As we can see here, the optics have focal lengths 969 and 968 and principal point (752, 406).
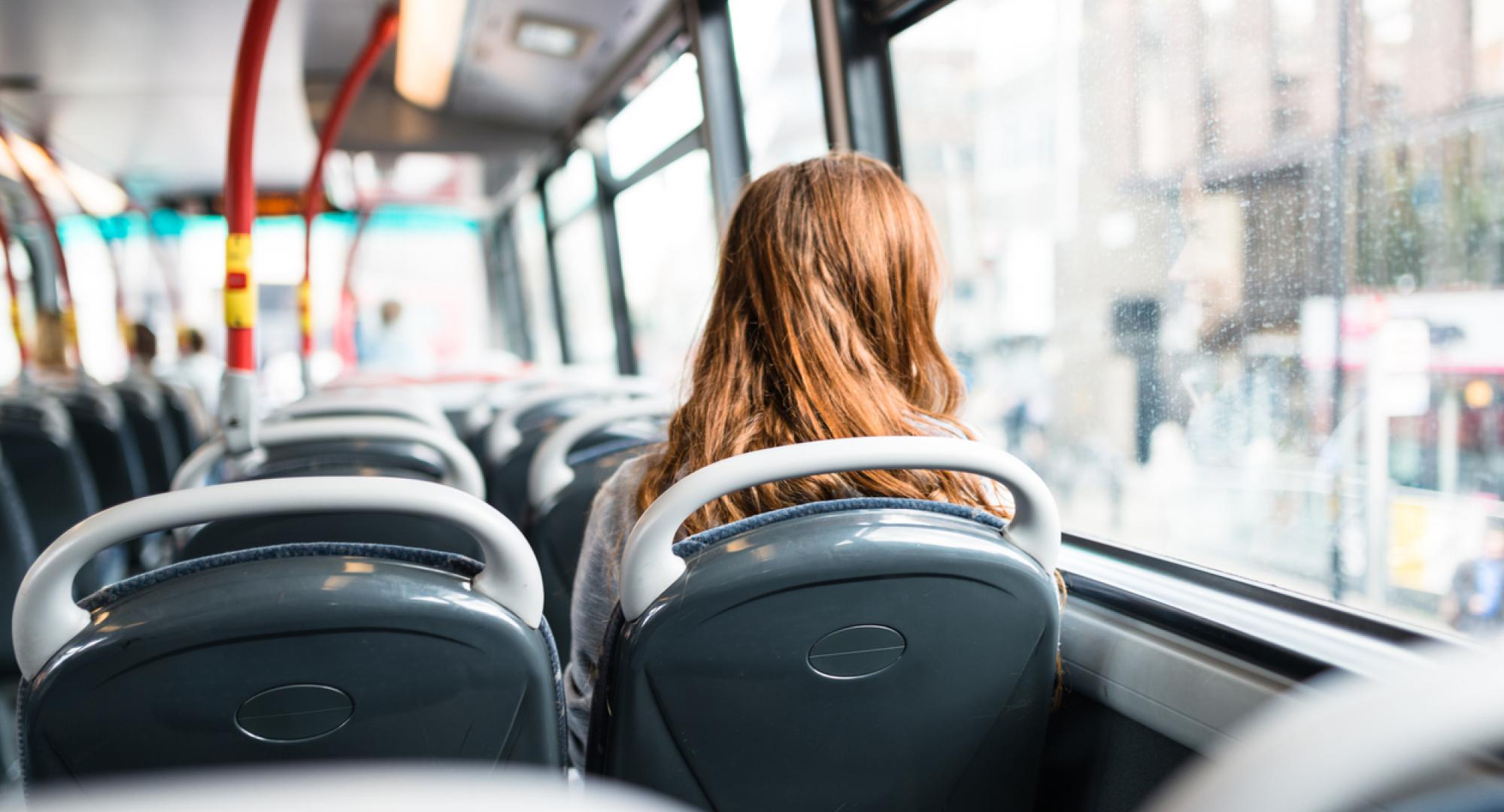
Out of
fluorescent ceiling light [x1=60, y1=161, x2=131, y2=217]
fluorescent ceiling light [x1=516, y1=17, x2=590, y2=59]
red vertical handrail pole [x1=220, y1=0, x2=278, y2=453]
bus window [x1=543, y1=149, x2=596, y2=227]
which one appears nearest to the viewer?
red vertical handrail pole [x1=220, y1=0, x2=278, y2=453]

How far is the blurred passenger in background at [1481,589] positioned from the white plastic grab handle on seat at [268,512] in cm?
110

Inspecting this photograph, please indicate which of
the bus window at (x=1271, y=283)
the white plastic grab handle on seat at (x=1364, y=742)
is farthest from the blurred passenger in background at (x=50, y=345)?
the white plastic grab handle on seat at (x=1364, y=742)

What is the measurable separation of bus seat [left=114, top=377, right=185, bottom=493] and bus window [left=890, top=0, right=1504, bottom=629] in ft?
11.9

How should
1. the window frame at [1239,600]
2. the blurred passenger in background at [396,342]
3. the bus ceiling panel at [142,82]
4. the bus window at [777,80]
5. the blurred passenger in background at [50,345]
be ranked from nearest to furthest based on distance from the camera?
the window frame at [1239,600], the bus window at [777,80], the bus ceiling panel at [142,82], the blurred passenger in background at [50,345], the blurred passenger in background at [396,342]

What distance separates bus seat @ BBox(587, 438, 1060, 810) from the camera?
82cm

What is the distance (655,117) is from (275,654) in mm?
4299

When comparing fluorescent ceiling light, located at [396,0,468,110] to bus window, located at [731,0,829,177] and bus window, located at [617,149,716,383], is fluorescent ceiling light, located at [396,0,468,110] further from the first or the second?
bus window, located at [731,0,829,177]

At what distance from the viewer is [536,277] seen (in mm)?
8797

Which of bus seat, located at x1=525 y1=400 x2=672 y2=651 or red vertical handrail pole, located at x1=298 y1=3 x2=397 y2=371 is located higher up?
red vertical handrail pole, located at x1=298 y1=3 x2=397 y2=371

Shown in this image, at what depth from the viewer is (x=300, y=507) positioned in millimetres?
845

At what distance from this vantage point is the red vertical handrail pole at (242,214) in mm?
2039

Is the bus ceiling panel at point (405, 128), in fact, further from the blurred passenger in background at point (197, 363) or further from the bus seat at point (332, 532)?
the bus seat at point (332, 532)

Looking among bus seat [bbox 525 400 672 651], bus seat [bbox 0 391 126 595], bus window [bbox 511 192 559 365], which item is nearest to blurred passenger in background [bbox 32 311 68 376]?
bus window [bbox 511 192 559 365]

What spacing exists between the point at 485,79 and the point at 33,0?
1.93 metres
